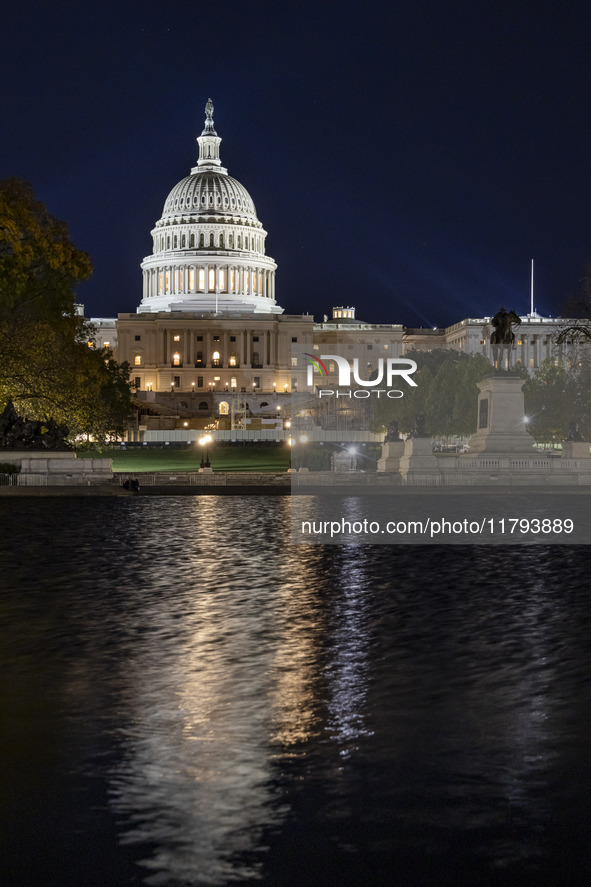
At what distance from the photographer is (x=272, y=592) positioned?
17266 millimetres

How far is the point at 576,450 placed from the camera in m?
52.6

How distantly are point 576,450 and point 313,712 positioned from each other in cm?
4460

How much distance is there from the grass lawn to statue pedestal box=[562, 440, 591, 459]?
14947 millimetres

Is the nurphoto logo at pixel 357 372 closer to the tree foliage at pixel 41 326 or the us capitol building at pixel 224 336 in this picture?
the tree foliage at pixel 41 326

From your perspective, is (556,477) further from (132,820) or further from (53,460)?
(132,820)

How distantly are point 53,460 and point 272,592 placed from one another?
32.8m

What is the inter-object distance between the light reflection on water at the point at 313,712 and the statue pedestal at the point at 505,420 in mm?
31717

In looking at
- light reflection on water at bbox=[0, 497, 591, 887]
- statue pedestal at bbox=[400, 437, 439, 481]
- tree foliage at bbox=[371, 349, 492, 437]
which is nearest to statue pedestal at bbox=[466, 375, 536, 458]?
statue pedestal at bbox=[400, 437, 439, 481]

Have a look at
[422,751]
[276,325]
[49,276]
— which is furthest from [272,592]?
[276,325]

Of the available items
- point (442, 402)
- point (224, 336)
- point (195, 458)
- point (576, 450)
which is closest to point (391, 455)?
point (576, 450)

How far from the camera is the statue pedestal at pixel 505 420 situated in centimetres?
5144

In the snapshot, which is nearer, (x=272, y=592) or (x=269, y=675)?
(x=269, y=675)

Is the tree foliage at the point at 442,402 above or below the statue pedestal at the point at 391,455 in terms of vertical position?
above

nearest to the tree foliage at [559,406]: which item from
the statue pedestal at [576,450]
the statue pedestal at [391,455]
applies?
the statue pedestal at [391,455]
